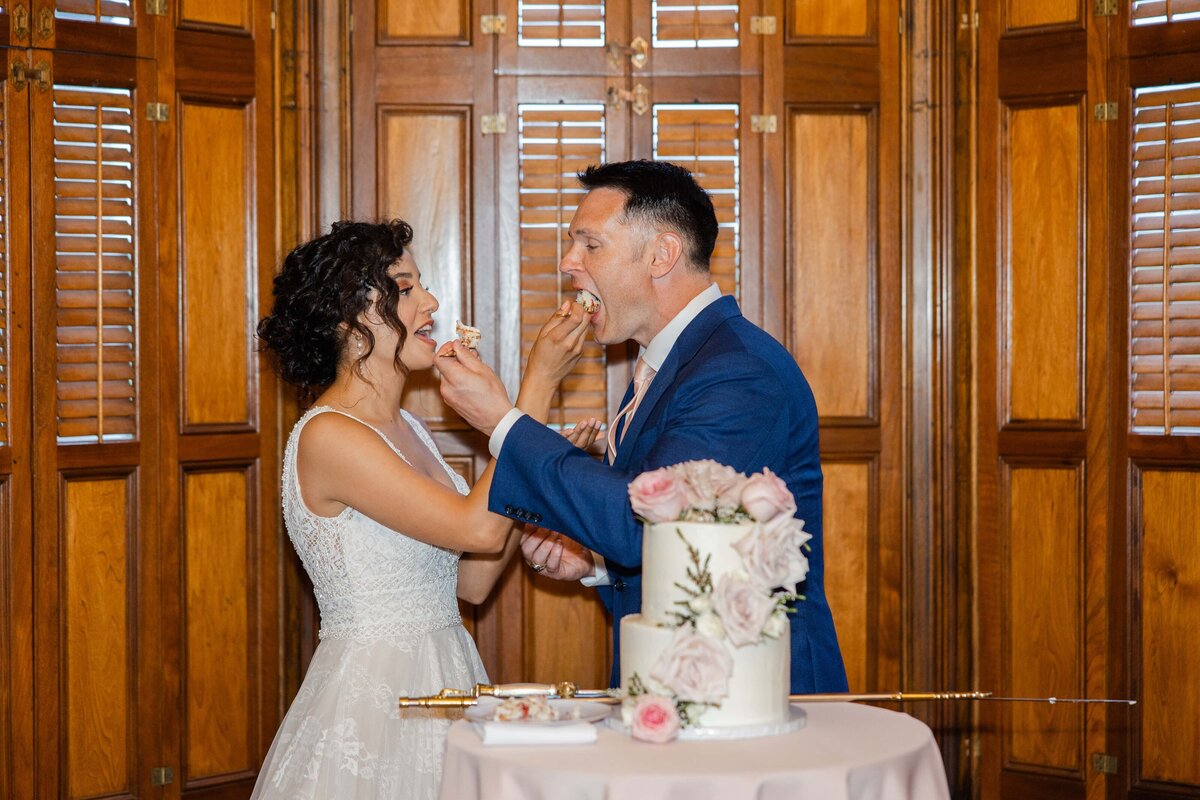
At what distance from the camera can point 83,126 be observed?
12.9 feet

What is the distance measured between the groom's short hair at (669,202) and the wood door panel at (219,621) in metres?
2.01

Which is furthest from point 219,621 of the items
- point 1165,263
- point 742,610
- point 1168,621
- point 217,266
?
point 1165,263

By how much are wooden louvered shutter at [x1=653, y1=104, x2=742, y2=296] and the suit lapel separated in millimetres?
1786

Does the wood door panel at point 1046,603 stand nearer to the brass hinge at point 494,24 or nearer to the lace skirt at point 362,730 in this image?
the lace skirt at point 362,730

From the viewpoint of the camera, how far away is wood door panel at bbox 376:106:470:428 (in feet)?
14.1

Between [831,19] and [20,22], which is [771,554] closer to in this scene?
[831,19]

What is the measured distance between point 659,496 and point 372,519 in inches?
47.8

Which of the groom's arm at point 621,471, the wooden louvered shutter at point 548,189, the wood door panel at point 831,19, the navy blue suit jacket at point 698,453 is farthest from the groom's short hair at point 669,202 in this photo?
the wood door panel at point 831,19

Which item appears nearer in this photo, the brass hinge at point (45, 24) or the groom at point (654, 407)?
the groom at point (654, 407)

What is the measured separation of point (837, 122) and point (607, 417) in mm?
1283

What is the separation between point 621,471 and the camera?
2.21 metres

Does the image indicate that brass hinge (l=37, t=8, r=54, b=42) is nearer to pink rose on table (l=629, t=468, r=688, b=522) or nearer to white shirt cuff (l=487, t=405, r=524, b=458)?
white shirt cuff (l=487, t=405, r=524, b=458)

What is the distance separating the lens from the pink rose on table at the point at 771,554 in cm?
176

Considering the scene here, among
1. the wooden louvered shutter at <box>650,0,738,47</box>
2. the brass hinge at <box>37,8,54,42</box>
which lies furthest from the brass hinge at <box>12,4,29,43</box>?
the wooden louvered shutter at <box>650,0,738,47</box>
